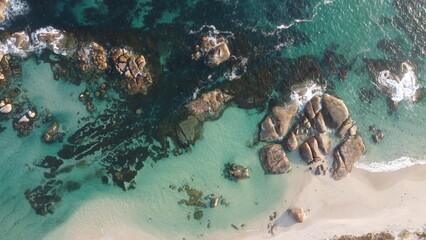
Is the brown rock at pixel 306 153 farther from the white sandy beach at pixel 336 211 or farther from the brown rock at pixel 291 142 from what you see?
the white sandy beach at pixel 336 211

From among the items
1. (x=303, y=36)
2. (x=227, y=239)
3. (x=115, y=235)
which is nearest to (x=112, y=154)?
(x=115, y=235)

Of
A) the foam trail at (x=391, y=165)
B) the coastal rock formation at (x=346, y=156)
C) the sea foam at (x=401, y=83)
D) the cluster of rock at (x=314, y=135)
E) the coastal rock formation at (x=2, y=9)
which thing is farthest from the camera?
the sea foam at (x=401, y=83)

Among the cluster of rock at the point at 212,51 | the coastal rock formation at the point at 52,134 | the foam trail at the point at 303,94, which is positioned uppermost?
the cluster of rock at the point at 212,51

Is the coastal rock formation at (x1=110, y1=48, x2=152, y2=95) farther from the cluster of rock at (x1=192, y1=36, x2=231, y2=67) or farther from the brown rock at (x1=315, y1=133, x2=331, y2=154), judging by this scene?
the brown rock at (x1=315, y1=133, x2=331, y2=154)

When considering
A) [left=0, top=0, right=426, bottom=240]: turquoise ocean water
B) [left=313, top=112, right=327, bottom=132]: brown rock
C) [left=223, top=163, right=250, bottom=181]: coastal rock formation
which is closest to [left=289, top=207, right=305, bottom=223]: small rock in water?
[left=0, top=0, right=426, bottom=240]: turquoise ocean water

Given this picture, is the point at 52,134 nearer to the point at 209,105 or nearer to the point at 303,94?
the point at 209,105

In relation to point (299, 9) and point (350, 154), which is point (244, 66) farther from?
point (350, 154)

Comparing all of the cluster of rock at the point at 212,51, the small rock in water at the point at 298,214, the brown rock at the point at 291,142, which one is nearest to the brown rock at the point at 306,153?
the brown rock at the point at 291,142
